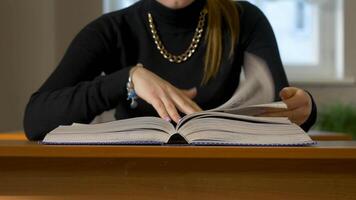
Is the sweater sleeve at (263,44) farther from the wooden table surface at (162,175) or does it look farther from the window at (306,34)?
the window at (306,34)

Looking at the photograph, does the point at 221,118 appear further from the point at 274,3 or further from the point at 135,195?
the point at 274,3

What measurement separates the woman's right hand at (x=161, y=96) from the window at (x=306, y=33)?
153cm

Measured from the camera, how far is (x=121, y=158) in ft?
2.12

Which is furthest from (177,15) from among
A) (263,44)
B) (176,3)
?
(263,44)

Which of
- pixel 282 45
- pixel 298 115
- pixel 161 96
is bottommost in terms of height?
pixel 282 45

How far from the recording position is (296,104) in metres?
1.01

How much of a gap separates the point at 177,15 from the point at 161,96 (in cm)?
46

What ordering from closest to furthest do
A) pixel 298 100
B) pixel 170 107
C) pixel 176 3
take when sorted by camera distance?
1. pixel 170 107
2. pixel 298 100
3. pixel 176 3

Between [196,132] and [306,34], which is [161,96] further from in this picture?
[306,34]

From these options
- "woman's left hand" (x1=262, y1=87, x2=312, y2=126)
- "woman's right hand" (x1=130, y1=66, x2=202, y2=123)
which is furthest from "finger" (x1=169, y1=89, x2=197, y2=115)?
"woman's left hand" (x1=262, y1=87, x2=312, y2=126)

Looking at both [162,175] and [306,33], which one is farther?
[306,33]

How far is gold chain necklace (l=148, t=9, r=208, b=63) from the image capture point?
4.32 feet

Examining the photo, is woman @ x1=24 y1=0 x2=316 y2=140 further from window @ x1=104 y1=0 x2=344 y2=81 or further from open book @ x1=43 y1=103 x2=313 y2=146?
window @ x1=104 y1=0 x2=344 y2=81

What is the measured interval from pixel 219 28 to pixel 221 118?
64cm
